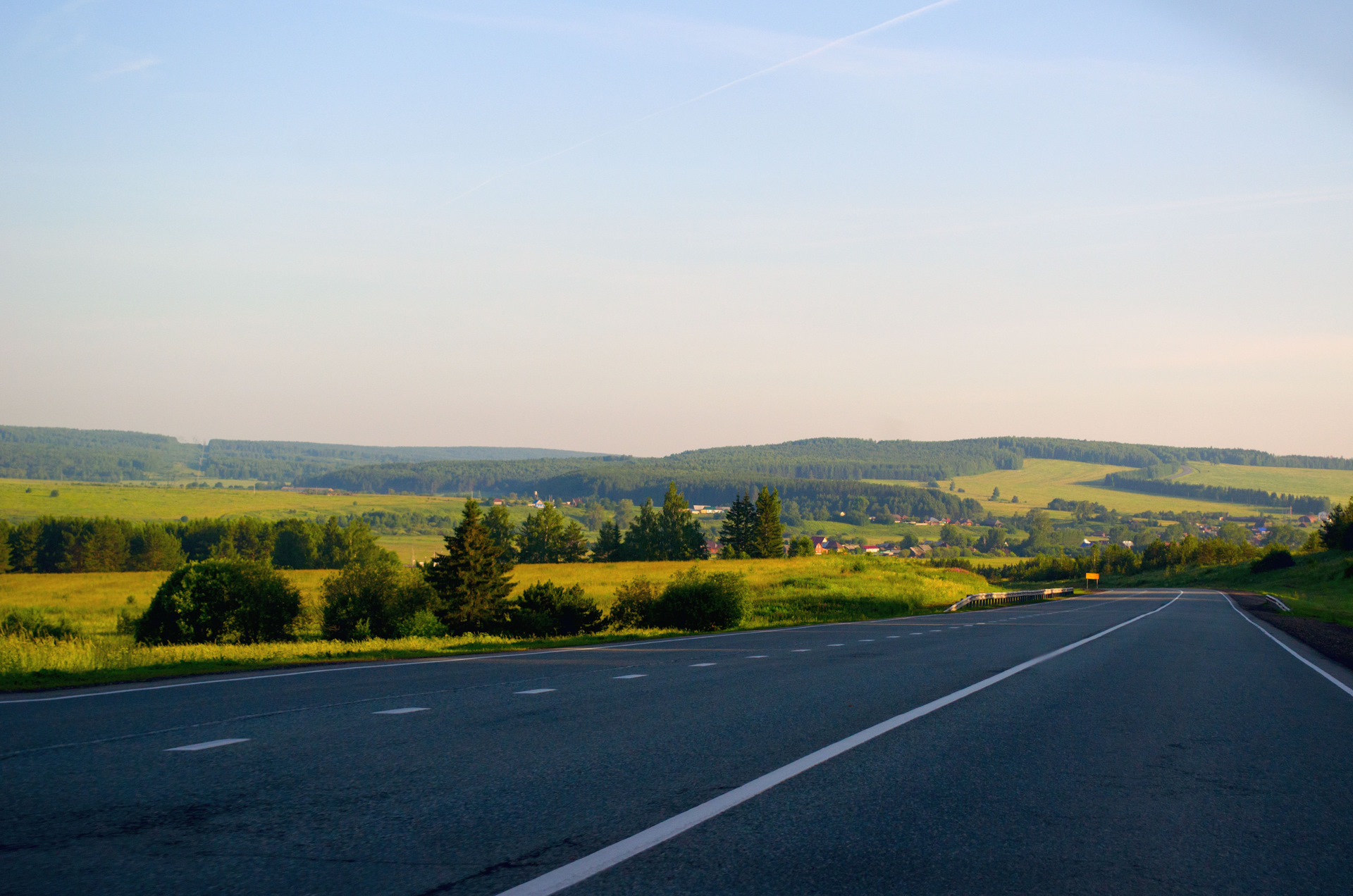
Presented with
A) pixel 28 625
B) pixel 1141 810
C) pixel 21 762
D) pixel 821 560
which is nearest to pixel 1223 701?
pixel 1141 810

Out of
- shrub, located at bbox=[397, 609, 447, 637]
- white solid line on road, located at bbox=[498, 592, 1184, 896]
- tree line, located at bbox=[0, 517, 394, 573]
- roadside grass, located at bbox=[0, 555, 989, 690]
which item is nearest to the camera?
white solid line on road, located at bbox=[498, 592, 1184, 896]

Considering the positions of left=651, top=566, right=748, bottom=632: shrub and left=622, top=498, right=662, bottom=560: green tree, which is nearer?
left=651, top=566, right=748, bottom=632: shrub

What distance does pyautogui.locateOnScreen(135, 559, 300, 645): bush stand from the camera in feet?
116

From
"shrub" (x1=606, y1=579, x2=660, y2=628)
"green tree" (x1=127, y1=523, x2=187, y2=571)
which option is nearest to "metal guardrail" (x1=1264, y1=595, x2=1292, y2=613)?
"shrub" (x1=606, y1=579, x2=660, y2=628)

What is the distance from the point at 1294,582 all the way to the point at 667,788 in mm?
101363

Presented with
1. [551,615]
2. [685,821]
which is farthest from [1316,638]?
[685,821]

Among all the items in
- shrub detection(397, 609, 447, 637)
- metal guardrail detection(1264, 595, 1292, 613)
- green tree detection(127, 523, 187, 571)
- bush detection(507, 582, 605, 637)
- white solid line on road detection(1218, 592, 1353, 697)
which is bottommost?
green tree detection(127, 523, 187, 571)

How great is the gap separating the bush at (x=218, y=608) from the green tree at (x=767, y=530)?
93.5 m

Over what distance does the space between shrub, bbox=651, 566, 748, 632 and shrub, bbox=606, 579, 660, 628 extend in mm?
374

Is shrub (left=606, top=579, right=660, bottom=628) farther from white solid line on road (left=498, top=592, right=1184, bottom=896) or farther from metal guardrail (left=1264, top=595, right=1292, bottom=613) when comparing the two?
metal guardrail (left=1264, top=595, right=1292, bottom=613)

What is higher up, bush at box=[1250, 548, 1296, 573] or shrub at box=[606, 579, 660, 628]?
shrub at box=[606, 579, 660, 628]

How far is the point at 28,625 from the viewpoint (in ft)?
124

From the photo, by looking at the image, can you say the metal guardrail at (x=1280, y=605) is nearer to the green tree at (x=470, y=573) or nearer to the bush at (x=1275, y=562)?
the green tree at (x=470, y=573)

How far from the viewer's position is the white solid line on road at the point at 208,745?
22.6 ft
